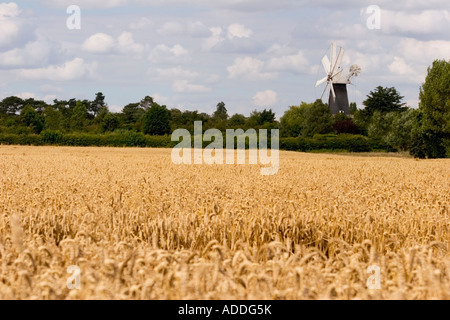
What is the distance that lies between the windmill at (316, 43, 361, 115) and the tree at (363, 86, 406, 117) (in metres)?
4.63

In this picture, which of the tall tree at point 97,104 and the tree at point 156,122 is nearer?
the tree at point 156,122

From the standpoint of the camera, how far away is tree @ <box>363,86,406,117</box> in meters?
115

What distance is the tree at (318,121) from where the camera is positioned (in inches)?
3686

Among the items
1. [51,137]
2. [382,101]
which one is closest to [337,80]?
[382,101]

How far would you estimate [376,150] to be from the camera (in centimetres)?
7981

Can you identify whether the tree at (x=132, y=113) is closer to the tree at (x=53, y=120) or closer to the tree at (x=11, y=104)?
the tree at (x=53, y=120)

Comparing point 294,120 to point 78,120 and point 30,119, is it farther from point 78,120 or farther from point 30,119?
point 30,119

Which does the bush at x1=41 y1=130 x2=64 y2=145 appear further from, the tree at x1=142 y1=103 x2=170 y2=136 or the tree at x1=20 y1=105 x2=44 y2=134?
the tree at x1=20 y1=105 x2=44 y2=134

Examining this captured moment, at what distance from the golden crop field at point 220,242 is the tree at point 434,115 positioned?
2033 inches

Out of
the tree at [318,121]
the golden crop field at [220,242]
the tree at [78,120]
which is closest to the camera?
the golden crop field at [220,242]

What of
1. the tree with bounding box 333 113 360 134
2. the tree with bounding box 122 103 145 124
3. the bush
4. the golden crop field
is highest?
the tree with bounding box 122 103 145 124

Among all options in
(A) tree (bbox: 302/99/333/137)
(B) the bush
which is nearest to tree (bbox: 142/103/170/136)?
(B) the bush

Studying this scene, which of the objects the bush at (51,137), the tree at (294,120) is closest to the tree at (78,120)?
the bush at (51,137)
